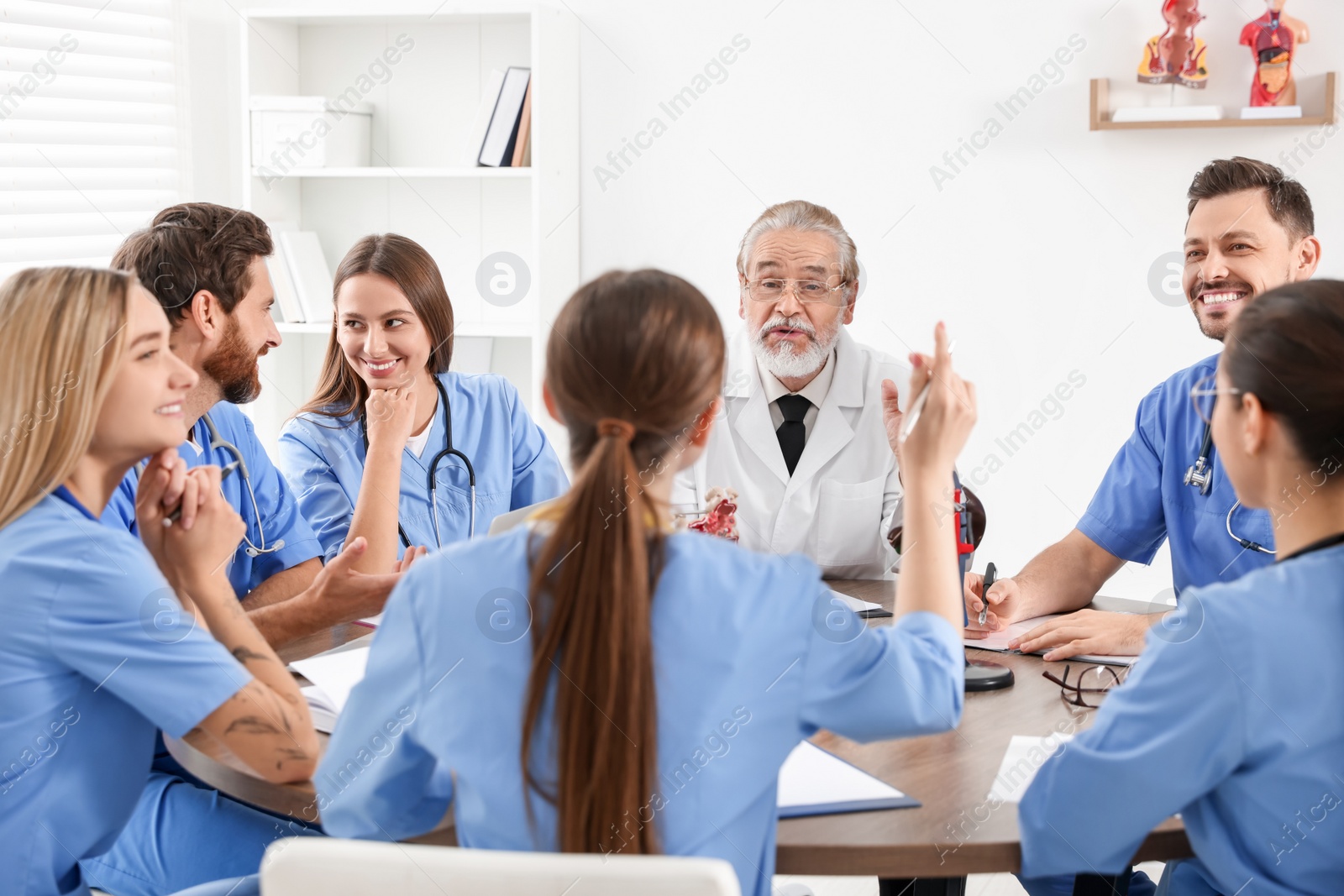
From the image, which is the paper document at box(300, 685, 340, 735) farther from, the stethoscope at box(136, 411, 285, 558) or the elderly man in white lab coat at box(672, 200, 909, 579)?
the elderly man in white lab coat at box(672, 200, 909, 579)

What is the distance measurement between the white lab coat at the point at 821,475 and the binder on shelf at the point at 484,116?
1304 mm

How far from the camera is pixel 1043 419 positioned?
11.1 ft

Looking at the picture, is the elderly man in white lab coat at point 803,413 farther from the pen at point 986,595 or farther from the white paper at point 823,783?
the white paper at point 823,783

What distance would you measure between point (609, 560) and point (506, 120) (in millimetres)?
2697

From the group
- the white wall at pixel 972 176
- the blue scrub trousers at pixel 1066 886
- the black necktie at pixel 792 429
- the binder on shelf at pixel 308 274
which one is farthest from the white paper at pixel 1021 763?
the binder on shelf at pixel 308 274

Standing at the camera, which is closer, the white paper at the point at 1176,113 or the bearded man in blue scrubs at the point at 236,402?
the bearded man in blue scrubs at the point at 236,402

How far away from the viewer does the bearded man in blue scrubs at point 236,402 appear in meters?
1.91

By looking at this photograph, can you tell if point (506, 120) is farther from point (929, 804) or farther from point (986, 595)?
point (929, 804)

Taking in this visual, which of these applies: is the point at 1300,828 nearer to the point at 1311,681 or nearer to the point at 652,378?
the point at 1311,681

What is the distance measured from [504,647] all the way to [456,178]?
2927 millimetres

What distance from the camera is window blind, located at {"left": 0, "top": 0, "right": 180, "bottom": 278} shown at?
3.08m

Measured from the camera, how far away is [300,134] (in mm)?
3600

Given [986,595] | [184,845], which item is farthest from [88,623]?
[986,595]

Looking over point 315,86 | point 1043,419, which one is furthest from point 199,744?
point 315,86
